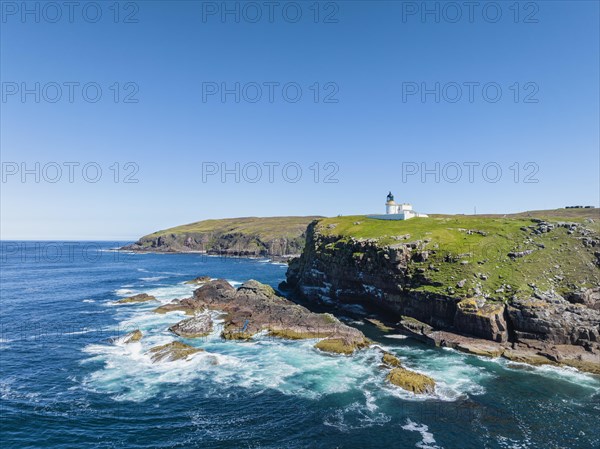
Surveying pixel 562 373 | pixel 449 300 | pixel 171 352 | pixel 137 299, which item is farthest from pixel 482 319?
pixel 137 299

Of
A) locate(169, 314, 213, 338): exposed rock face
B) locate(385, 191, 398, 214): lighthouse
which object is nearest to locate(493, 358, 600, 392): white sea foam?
locate(169, 314, 213, 338): exposed rock face

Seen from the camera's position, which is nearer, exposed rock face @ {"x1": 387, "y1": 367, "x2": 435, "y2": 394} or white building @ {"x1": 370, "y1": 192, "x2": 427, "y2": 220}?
exposed rock face @ {"x1": 387, "y1": 367, "x2": 435, "y2": 394}

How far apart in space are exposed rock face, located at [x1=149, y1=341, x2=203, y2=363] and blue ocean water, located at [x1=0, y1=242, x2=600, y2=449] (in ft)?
3.88

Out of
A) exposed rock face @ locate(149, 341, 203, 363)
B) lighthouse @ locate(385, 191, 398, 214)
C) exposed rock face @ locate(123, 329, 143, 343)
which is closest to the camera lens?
exposed rock face @ locate(149, 341, 203, 363)

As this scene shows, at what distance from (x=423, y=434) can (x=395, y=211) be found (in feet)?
243

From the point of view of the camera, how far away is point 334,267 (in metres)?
77.1

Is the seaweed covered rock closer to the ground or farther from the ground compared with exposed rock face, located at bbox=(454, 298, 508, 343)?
closer to the ground

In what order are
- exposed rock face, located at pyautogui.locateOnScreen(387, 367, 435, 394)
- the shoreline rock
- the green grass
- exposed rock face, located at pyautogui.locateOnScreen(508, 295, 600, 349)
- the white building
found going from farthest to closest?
the white building < the green grass < the shoreline rock < exposed rock face, located at pyautogui.locateOnScreen(508, 295, 600, 349) < exposed rock face, located at pyautogui.locateOnScreen(387, 367, 435, 394)

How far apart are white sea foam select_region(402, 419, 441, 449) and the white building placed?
212 ft

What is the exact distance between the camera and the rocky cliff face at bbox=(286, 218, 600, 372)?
46.5 meters

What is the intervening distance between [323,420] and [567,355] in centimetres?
3440

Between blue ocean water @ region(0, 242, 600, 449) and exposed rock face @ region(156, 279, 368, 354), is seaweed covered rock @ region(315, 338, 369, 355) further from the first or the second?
blue ocean water @ region(0, 242, 600, 449)

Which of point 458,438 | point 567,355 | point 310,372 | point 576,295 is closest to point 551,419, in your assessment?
point 458,438

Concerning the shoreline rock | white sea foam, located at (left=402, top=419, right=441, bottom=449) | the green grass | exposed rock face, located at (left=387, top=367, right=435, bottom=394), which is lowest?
white sea foam, located at (left=402, top=419, right=441, bottom=449)
